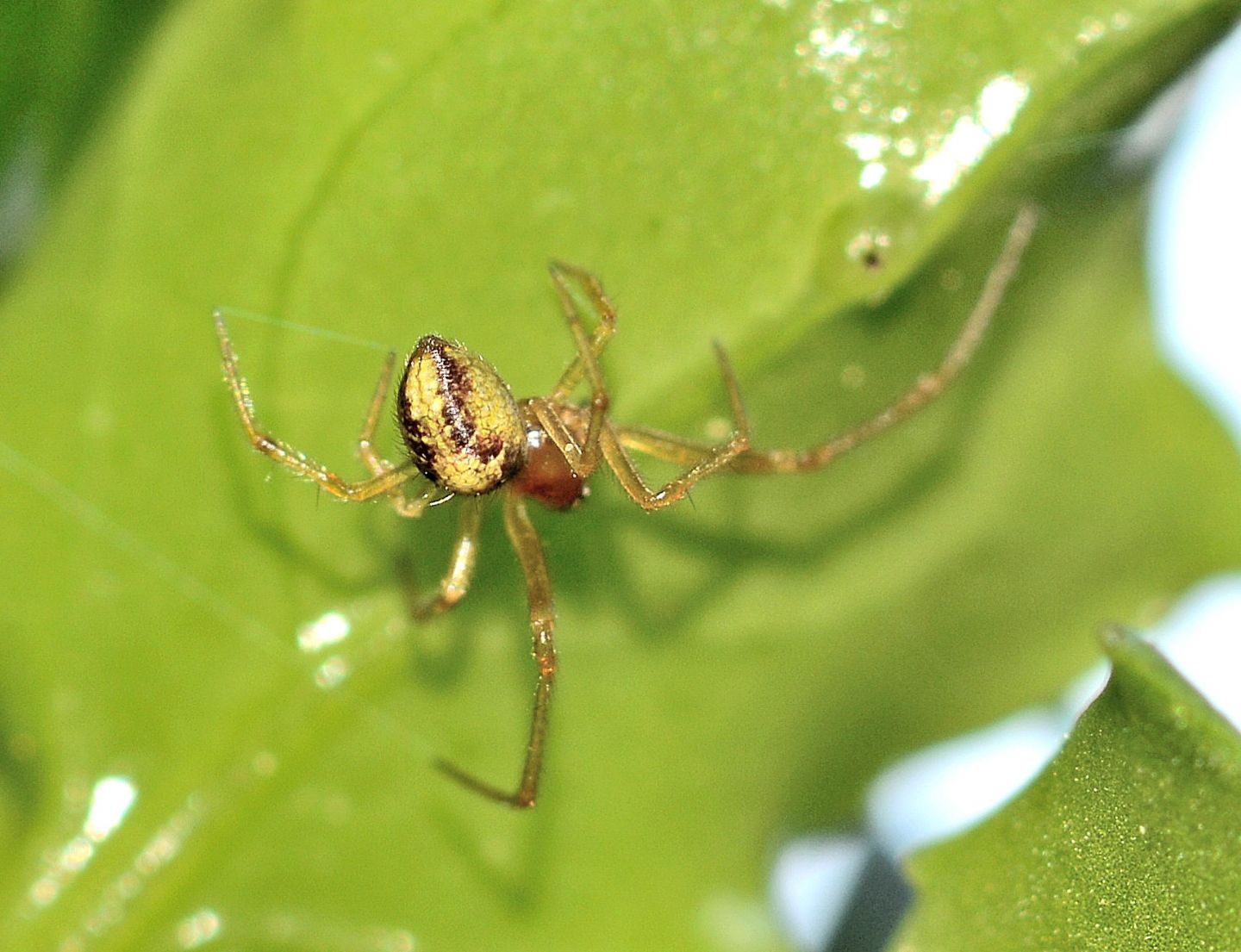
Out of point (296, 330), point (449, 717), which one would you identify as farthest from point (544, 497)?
point (296, 330)

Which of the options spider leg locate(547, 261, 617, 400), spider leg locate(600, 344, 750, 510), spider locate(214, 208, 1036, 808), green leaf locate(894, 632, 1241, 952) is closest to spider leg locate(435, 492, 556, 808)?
spider locate(214, 208, 1036, 808)

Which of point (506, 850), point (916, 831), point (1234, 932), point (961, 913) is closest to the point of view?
point (1234, 932)

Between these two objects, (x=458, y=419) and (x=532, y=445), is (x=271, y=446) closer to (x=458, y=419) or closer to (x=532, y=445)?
(x=458, y=419)

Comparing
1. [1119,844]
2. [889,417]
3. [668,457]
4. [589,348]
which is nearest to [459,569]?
[668,457]

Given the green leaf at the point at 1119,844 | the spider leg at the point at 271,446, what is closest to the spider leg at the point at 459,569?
the spider leg at the point at 271,446

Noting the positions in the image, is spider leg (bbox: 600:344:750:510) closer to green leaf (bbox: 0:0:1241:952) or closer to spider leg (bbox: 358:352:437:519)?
green leaf (bbox: 0:0:1241:952)

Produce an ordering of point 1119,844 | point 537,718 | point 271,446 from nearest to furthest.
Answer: point 1119,844 → point 271,446 → point 537,718

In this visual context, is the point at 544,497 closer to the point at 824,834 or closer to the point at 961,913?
the point at 824,834
